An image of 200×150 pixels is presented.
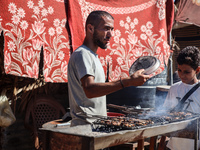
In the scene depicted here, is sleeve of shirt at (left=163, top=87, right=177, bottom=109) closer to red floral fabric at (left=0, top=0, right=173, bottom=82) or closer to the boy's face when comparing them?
the boy's face

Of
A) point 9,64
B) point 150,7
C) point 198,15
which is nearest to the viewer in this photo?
point 9,64

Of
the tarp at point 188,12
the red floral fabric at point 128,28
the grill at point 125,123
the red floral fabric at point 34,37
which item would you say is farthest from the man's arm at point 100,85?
the tarp at point 188,12

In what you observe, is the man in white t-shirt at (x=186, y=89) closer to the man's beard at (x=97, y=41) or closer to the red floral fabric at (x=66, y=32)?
the red floral fabric at (x=66, y=32)

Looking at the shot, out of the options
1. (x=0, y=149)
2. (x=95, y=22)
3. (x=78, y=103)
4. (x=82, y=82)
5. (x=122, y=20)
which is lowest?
(x=0, y=149)

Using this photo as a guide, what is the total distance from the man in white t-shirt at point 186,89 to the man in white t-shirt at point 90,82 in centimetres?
109

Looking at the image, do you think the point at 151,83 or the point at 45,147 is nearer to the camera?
the point at 45,147

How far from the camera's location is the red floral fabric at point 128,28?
4117 mm

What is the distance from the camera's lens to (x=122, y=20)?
4.58 meters

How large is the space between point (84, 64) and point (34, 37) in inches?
58.2

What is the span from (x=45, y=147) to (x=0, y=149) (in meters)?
2.55

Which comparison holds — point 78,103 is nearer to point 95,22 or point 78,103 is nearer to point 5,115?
point 95,22

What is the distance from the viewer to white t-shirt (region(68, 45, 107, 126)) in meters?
2.52

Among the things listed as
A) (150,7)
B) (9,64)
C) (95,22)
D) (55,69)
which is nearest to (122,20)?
(150,7)

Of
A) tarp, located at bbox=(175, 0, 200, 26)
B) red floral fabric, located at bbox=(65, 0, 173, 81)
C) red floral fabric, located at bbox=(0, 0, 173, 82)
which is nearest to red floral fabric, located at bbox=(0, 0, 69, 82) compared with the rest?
red floral fabric, located at bbox=(0, 0, 173, 82)
